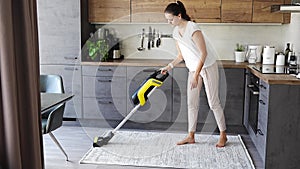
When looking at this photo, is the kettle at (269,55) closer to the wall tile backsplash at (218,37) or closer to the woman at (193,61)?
the wall tile backsplash at (218,37)

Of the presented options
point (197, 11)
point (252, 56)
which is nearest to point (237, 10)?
point (197, 11)

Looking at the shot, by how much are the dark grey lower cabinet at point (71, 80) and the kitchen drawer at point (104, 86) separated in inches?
4.0

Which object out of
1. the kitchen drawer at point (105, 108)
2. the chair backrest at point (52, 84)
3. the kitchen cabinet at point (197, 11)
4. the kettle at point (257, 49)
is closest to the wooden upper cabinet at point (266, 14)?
the kitchen cabinet at point (197, 11)

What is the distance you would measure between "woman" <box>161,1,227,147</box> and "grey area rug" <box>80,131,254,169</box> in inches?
5.6

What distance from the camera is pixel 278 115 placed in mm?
2791

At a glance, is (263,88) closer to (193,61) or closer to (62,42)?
(193,61)

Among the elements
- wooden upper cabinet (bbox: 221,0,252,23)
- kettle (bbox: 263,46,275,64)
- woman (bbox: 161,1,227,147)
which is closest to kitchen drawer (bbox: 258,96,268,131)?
woman (bbox: 161,1,227,147)

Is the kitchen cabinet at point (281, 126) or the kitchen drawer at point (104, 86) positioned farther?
the kitchen drawer at point (104, 86)

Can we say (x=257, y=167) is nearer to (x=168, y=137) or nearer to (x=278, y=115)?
(x=278, y=115)

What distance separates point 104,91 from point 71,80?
0.44 m

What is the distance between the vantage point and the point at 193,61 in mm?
3449

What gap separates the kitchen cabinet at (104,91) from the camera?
162 inches

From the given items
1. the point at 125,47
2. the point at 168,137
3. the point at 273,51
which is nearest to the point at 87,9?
the point at 125,47

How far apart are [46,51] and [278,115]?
2.78 meters
